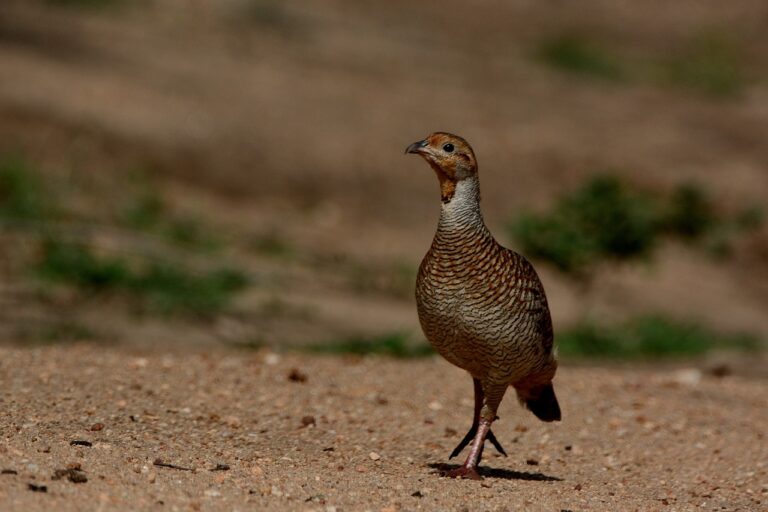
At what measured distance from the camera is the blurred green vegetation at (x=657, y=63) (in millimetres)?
26219

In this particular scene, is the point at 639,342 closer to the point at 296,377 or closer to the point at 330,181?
the point at 296,377

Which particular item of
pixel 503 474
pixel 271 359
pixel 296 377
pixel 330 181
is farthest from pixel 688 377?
pixel 330 181

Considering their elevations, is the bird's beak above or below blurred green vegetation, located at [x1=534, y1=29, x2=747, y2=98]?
below

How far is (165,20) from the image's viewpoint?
73.2ft

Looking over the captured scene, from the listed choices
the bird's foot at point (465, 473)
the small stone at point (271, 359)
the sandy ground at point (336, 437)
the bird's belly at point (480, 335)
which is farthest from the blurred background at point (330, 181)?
the bird's belly at point (480, 335)

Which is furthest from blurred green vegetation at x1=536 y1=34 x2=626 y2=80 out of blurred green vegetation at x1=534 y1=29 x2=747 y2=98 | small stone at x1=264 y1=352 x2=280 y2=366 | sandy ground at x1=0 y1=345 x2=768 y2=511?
small stone at x1=264 y1=352 x2=280 y2=366

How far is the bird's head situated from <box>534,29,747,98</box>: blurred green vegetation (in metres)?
19.7

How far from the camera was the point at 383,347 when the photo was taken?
11.1 metres

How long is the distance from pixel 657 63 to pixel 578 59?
432 centimetres

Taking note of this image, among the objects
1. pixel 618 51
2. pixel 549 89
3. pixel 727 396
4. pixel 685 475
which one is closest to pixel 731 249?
pixel 549 89

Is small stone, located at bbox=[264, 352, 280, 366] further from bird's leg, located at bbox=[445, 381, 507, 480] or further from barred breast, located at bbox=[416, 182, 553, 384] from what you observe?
barred breast, located at bbox=[416, 182, 553, 384]

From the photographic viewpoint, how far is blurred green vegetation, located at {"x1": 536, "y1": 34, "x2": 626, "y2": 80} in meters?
26.0

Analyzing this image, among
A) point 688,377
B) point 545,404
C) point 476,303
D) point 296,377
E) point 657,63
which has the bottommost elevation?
point 296,377

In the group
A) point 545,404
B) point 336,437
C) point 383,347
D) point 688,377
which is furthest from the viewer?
point 383,347
